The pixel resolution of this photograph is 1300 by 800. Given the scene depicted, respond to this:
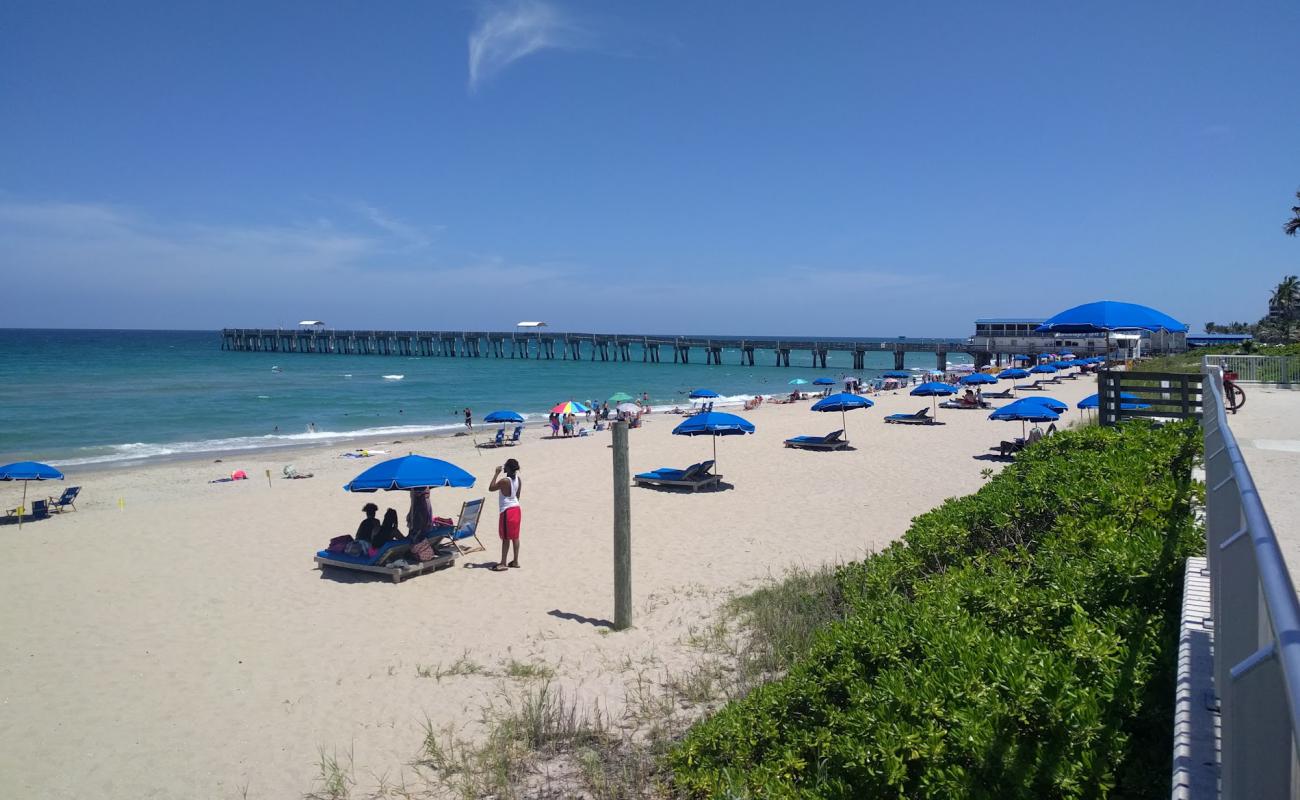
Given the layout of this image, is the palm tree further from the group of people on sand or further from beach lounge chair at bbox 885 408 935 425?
the group of people on sand

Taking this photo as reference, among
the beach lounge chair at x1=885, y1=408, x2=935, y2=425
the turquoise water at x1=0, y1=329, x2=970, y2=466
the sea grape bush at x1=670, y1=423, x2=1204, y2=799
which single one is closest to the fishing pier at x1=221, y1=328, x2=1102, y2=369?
the turquoise water at x1=0, y1=329, x2=970, y2=466

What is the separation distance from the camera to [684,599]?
8672mm

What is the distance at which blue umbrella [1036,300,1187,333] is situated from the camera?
11.9 m

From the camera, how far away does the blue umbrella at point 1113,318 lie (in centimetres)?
1191

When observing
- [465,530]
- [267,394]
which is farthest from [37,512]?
[267,394]

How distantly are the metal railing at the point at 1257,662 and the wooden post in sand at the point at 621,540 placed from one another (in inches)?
236

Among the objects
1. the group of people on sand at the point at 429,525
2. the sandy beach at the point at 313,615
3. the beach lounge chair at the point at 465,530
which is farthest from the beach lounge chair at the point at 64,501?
the beach lounge chair at the point at 465,530

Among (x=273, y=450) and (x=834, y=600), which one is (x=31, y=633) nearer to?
(x=834, y=600)

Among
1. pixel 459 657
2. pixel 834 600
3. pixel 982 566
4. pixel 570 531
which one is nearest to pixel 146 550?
pixel 570 531

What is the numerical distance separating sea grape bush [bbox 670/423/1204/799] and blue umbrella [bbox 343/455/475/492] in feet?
18.8

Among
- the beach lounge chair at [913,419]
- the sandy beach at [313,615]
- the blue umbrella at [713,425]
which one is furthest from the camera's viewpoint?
the beach lounge chair at [913,419]

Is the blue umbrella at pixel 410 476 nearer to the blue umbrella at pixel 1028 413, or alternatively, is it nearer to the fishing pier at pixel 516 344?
the blue umbrella at pixel 1028 413

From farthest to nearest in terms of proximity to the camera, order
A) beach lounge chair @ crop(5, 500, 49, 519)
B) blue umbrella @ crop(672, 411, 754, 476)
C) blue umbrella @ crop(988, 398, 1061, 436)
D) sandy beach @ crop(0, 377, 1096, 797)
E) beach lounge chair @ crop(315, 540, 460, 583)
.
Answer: blue umbrella @ crop(988, 398, 1061, 436), blue umbrella @ crop(672, 411, 754, 476), beach lounge chair @ crop(5, 500, 49, 519), beach lounge chair @ crop(315, 540, 460, 583), sandy beach @ crop(0, 377, 1096, 797)

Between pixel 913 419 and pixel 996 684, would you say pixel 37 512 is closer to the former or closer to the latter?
pixel 996 684
